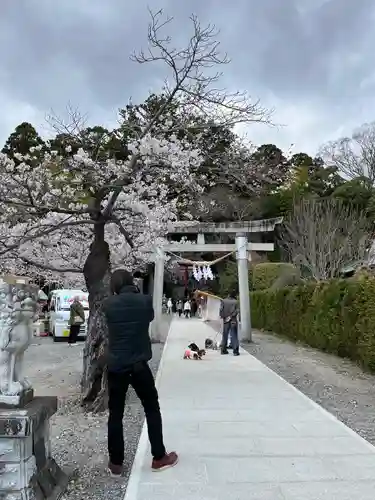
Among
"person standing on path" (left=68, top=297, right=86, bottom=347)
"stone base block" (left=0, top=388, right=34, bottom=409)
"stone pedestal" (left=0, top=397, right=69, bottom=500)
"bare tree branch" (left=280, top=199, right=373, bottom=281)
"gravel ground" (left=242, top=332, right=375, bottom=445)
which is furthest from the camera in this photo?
"bare tree branch" (left=280, top=199, right=373, bottom=281)

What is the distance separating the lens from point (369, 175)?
36.0 meters

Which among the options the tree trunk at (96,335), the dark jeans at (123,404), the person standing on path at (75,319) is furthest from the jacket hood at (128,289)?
the person standing on path at (75,319)

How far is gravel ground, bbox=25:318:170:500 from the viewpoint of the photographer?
4324 millimetres

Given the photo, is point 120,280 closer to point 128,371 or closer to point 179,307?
point 128,371

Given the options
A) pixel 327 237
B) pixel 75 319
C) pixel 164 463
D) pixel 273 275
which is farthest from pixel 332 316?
pixel 273 275

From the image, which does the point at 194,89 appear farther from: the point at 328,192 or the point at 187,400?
the point at 328,192

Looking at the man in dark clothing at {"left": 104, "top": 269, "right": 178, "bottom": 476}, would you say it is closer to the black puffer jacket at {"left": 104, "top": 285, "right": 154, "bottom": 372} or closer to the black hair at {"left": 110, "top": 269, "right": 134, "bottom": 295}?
the black puffer jacket at {"left": 104, "top": 285, "right": 154, "bottom": 372}

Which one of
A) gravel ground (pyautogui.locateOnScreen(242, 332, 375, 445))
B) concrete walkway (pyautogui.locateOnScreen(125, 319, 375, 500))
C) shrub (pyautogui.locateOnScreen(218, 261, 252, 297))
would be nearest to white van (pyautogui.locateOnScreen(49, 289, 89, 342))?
gravel ground (pyautogui.locateOnScreen(242, 332, 375, 445))

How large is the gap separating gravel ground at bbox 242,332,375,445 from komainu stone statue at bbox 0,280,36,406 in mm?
3895

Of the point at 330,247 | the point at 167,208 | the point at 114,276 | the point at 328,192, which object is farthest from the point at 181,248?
the point at 328,192

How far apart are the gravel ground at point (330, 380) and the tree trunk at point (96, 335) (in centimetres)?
323

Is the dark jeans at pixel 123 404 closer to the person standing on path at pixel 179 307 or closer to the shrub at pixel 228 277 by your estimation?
the shrub at pixel 228 277

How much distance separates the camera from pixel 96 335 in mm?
7527

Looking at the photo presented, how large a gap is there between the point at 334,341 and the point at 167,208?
19.7ft
